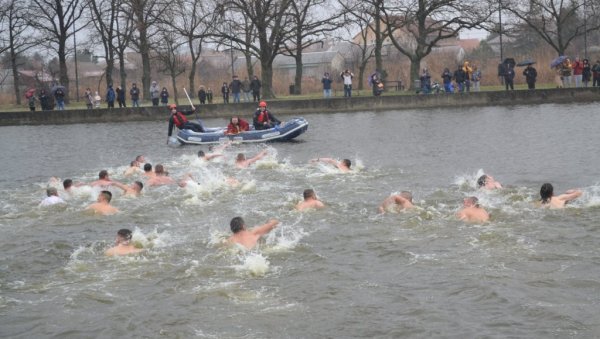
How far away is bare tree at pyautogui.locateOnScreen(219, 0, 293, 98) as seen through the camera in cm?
4259

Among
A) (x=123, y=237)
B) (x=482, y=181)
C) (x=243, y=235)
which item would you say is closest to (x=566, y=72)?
(x=482, y=181)

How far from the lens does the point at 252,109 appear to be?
1521 inches

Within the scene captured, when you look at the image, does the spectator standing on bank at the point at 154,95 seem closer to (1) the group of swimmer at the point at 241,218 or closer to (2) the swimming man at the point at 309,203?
(1) the group of swimmer at the point at 241,218

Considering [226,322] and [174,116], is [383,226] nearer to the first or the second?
[226,322]

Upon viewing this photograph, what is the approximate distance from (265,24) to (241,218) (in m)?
31.3

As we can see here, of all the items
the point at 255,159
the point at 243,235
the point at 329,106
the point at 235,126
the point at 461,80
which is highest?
the point at 461,80

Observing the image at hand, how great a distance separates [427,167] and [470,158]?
178 cm

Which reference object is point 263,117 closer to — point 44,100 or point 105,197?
point 105,197

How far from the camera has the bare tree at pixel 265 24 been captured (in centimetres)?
4259

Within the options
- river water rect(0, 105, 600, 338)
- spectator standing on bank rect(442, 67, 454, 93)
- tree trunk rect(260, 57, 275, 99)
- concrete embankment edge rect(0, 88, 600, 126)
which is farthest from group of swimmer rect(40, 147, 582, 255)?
tree trunk rect(260, 57, 275, 99)

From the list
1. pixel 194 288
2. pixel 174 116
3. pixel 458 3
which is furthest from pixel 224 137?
pixel 458 3

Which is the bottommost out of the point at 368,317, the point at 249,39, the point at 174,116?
the point at 368,317

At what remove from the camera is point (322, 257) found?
1203 centimetres

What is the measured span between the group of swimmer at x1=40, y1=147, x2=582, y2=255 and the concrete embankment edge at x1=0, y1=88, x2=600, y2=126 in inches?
648
